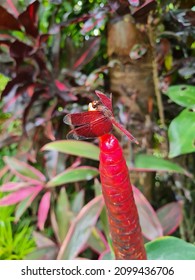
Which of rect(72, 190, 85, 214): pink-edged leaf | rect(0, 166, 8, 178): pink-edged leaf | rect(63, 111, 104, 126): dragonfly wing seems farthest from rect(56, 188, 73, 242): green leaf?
rect(63, 111, 104, 126): dragonfly wing

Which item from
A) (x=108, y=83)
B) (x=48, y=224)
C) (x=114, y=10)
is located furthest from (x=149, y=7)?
(x=48, y=224)

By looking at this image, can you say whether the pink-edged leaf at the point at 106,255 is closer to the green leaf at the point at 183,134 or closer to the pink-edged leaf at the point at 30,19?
the green leaf at the point at 183,134

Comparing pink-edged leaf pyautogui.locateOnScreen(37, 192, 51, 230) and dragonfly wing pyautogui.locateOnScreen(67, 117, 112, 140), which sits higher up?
dragonfly wing pyautogui.locateOnScreen(67, 117, 112, 140)

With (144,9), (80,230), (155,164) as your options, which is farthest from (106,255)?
(144,9)

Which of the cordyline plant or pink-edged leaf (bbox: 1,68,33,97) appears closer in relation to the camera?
the cordyline plant

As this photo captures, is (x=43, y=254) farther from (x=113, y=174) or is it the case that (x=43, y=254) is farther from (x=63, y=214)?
(x=113, y=174)

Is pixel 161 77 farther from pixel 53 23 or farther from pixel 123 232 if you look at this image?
pixel 123 232

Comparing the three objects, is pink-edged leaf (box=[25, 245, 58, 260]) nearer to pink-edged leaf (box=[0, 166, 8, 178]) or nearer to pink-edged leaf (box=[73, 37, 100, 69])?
pink-edged leaf (box=[0, 166, 8, 178])
